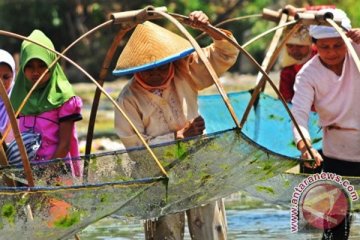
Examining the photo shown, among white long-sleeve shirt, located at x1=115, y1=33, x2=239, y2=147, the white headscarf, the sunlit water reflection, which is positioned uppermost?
the white headscarf

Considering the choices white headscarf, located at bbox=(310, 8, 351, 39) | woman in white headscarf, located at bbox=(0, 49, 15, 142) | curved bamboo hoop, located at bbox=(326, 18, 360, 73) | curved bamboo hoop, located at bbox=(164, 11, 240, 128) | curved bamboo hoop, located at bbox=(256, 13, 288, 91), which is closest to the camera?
curved bamboo hoop, located at bbox=(164, 11, 240, 128)

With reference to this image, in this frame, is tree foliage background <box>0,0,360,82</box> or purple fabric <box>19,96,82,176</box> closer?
purple fabric <box>19,96,82,176</box>

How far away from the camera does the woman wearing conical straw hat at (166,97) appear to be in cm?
579

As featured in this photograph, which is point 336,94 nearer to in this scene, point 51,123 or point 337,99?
point 337,99

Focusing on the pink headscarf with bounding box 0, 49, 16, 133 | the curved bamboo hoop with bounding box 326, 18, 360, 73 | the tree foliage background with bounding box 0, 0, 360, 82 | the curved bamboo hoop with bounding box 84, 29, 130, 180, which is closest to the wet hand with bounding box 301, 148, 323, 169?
the curved bamboo hoop with bounding box 326, 18, 360, 73

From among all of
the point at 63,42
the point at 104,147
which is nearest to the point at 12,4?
the point at 63,42

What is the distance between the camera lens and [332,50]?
19.8ft

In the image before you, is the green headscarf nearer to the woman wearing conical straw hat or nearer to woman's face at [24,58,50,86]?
woman's face at [24,58,50,86]

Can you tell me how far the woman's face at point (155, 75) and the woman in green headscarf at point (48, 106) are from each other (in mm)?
596

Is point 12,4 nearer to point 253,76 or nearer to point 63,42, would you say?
point 63,42

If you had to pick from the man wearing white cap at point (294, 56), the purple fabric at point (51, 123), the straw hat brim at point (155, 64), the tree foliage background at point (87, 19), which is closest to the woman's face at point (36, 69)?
the purple fabric at point (51, 123)

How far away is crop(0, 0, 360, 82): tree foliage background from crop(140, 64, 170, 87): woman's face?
1852cm

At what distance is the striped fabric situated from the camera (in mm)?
6230

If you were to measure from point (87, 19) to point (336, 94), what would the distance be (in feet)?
69.7
